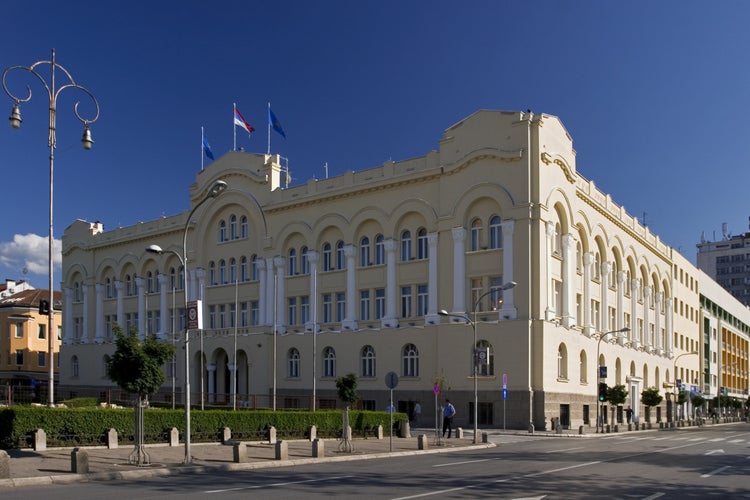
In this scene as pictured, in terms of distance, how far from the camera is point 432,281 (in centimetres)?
5144

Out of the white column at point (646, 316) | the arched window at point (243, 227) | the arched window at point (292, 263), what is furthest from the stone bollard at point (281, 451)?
the white column at point (646, 316)

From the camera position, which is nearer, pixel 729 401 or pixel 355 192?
pixel 355 192

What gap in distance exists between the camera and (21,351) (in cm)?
8694

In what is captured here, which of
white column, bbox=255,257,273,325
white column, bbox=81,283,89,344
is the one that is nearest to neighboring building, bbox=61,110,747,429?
white column, bbox=255,257,273,325

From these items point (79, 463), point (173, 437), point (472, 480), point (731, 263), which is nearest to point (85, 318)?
point (173, 437)

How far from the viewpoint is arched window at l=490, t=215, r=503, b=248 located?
162ft

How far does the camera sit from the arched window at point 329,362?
186ft

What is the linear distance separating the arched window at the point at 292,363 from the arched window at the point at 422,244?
12.5 metres

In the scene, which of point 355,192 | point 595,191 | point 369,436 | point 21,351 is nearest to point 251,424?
point 369,436

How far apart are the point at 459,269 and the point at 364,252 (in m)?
8.54

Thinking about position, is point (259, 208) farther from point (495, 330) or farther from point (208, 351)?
point (495, 330)

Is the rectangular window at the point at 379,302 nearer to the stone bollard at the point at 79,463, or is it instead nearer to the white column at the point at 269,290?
the white column at the point at 269,290

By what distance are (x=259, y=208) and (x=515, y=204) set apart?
21.7 metres

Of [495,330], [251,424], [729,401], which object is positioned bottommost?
[729,401]
